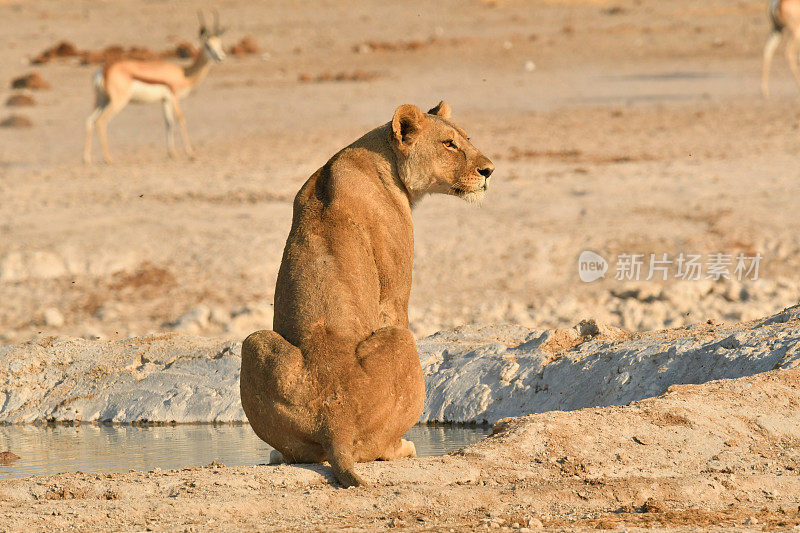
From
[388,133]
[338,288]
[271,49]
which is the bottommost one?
[271,49]

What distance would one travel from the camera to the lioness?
18.0 ft

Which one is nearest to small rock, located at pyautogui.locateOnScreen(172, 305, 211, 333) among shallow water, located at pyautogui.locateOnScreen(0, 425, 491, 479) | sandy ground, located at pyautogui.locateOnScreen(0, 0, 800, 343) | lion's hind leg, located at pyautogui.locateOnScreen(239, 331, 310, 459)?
sandy ground, located at pyautogui.locateOnScreen(0, 0, 800, 343)

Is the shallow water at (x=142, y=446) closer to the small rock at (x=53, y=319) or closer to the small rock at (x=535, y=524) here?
the small rock at (x=535, y=524)

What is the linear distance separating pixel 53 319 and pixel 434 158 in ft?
21.4

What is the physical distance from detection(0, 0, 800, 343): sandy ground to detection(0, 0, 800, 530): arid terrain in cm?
4

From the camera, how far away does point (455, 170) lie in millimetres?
6375

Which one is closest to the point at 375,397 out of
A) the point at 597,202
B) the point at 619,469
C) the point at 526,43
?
the point at 619,469

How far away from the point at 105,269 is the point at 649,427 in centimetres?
817

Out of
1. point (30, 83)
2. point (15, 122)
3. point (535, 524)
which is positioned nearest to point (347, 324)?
point (535, 524)

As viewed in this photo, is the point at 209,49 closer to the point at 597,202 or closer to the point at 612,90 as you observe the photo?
the point at 612,90

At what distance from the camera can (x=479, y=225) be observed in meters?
13.6

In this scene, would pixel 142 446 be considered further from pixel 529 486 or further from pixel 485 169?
pixel 529 486

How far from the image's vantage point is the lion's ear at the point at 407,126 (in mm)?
6184

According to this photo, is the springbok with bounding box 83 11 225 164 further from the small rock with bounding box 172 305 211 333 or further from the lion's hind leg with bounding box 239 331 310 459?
the lion's hind leg with bounding box 239 331 310 459
